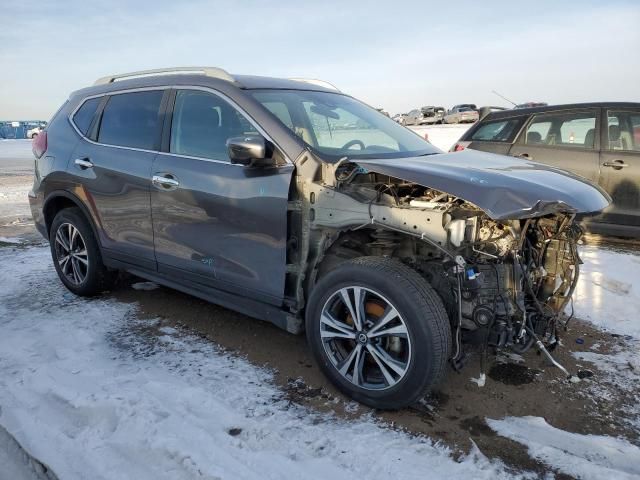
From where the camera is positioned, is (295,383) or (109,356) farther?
(109,356)

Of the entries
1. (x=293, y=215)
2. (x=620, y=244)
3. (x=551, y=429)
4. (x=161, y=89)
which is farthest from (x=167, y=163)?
(x=620, y=244)

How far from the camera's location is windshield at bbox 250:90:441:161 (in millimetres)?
3346

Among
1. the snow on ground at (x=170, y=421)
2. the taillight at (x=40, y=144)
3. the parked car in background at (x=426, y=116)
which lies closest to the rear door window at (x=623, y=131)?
the snow on ground at (x=170, y=421)

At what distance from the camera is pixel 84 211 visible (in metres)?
4.51

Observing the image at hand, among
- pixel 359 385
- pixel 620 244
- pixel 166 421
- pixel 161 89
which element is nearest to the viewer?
pixel 166 421

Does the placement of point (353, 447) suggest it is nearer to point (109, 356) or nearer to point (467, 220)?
point (467, 220)

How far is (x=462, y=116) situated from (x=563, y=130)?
29.0 m

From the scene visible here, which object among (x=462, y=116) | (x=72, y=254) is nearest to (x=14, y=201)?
(x=72, y=254)

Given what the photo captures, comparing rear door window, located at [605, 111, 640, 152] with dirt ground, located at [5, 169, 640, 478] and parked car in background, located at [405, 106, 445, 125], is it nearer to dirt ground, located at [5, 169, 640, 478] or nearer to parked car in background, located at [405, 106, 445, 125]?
dirt ground, located at [5, 169, 640, 478]

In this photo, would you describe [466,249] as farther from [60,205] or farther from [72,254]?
[60,205]

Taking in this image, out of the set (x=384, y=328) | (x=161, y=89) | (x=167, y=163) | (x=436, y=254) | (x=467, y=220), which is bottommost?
(x=384, y=328)

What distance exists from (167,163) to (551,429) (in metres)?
2.89

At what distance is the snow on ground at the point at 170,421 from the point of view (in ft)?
7.86

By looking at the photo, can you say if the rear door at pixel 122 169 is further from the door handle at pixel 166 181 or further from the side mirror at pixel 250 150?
the side mirror at pixel 250 150
